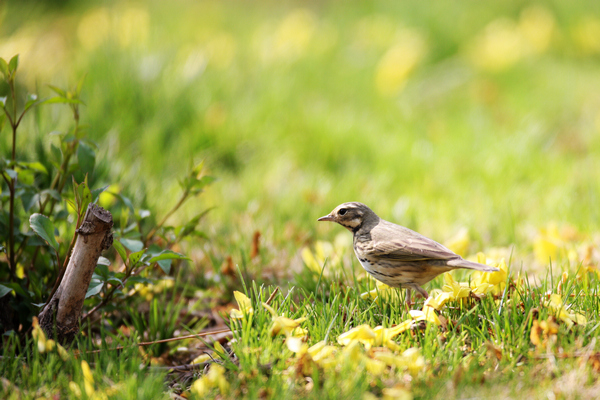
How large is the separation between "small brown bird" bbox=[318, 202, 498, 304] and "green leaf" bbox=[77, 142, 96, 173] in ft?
3.96

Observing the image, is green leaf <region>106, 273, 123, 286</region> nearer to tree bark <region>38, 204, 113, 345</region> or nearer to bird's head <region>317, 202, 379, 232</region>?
tree bark <region>38, 204, 113, 345</region>

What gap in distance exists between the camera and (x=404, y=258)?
6.96 feet

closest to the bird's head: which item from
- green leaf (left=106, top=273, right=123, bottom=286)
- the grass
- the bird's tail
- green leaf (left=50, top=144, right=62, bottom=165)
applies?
the grass

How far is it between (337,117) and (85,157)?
3.45 metres

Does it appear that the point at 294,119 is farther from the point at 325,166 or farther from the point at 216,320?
the point at 216,320

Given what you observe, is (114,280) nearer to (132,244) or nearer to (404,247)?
(132,244)

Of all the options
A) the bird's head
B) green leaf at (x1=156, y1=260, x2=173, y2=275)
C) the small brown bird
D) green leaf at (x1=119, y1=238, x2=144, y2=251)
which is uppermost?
the bird's head

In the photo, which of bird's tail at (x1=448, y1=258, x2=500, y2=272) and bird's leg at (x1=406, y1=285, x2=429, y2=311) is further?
bird's leg at (x1=406, y1=285, x2=429, y2=311)

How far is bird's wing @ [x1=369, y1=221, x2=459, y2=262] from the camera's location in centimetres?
208

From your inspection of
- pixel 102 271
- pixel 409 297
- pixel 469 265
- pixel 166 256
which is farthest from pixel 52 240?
pixel 469 265

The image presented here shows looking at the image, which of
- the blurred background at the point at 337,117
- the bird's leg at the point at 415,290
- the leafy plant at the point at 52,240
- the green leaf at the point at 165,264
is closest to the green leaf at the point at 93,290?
the leafy plant at the point at 52,240

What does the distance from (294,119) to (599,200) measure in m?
2.73

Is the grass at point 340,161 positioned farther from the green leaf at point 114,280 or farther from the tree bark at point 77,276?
the green leaf at point 114,280

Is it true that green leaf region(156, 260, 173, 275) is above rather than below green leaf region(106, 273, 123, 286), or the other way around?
above
